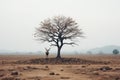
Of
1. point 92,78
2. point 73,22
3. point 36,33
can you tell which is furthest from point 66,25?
point 92,78

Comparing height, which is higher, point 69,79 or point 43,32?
point 43,32

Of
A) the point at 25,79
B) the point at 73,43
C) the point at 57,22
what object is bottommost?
the point at 25,79

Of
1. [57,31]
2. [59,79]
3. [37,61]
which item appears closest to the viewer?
[59,79]

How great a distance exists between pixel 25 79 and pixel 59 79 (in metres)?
3.13

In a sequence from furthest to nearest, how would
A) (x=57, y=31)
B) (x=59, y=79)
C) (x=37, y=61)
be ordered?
(x=57, y=31)
(x=37, y=61)
(x=59, y=79)

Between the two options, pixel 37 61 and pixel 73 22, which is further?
pixel 73 22

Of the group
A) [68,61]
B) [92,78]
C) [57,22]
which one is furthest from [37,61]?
[92,78]

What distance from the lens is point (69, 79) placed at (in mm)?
25781

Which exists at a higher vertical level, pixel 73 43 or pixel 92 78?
pixel 73 43

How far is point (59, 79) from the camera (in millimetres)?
25656

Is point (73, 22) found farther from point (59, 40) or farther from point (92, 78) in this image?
point (92, 78)

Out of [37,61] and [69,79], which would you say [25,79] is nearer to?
[69,79]

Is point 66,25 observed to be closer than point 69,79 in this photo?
No

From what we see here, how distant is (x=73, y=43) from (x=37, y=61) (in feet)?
38.6
